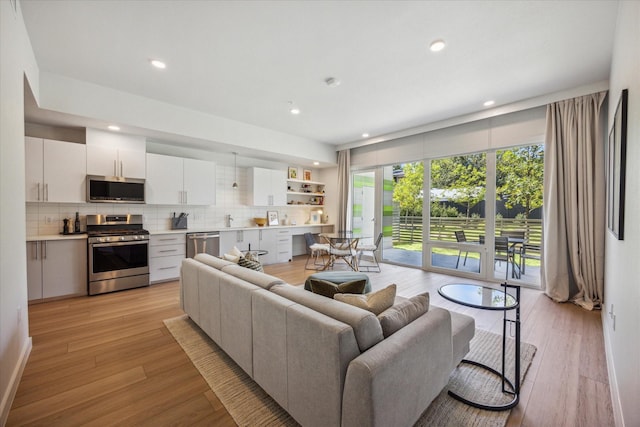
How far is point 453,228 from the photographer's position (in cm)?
513

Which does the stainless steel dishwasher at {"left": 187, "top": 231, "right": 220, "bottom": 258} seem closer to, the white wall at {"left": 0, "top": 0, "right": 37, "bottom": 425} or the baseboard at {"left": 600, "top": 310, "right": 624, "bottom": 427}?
the white wall at {"left": 0, "top": 0, "right": 37, "bottom": 425}

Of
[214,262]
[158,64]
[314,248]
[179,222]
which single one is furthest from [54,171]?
[314,248]

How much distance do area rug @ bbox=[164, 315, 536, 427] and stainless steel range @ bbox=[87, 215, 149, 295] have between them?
213cm

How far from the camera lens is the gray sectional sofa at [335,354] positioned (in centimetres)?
121

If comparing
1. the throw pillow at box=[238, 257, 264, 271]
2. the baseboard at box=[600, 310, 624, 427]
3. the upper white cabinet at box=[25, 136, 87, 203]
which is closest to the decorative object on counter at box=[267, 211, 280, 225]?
the upper white cabinet at box=[25, 136, 87, 203]

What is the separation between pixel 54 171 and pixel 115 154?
2.49ft

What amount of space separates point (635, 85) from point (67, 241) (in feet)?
19.4

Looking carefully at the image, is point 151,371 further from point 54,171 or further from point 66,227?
point 54,171

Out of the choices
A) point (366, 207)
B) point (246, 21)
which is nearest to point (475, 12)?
point (246, 21)

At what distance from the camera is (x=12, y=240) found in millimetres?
2031

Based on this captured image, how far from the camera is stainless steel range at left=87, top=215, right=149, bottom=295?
12.8 ft

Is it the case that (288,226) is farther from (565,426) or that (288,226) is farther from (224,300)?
(565,426)

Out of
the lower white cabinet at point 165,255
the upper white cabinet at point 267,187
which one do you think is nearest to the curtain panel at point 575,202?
the upper white cabinet at point 267,187

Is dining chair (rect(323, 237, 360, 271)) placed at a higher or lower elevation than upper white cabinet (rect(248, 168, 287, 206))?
lower
